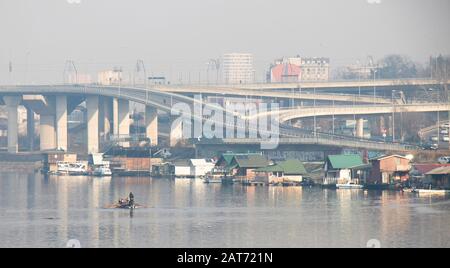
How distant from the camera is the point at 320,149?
51.5 metres

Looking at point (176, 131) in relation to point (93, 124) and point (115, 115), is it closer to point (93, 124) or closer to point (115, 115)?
point (93, 124)

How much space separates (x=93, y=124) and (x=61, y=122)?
9.11 feet

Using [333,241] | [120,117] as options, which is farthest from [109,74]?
[333,241]

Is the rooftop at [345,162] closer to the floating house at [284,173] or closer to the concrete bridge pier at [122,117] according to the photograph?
the floating house at [284,173]

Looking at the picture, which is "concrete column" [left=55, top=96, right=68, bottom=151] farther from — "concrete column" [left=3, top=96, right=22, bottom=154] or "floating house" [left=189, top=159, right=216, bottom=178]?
"floating house" [left=189, top=159, right=216, bottom=178]

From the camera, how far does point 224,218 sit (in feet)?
101

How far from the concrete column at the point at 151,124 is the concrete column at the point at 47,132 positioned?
5.83m

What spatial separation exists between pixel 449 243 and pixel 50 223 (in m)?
9.56

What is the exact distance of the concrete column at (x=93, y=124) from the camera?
65.6 m

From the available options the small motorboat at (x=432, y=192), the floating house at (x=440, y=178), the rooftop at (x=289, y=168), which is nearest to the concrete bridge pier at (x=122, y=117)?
the rooftop at (x=289, y=168)

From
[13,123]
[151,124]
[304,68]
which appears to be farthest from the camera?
[304,68]

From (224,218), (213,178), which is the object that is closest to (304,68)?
(213,178)
